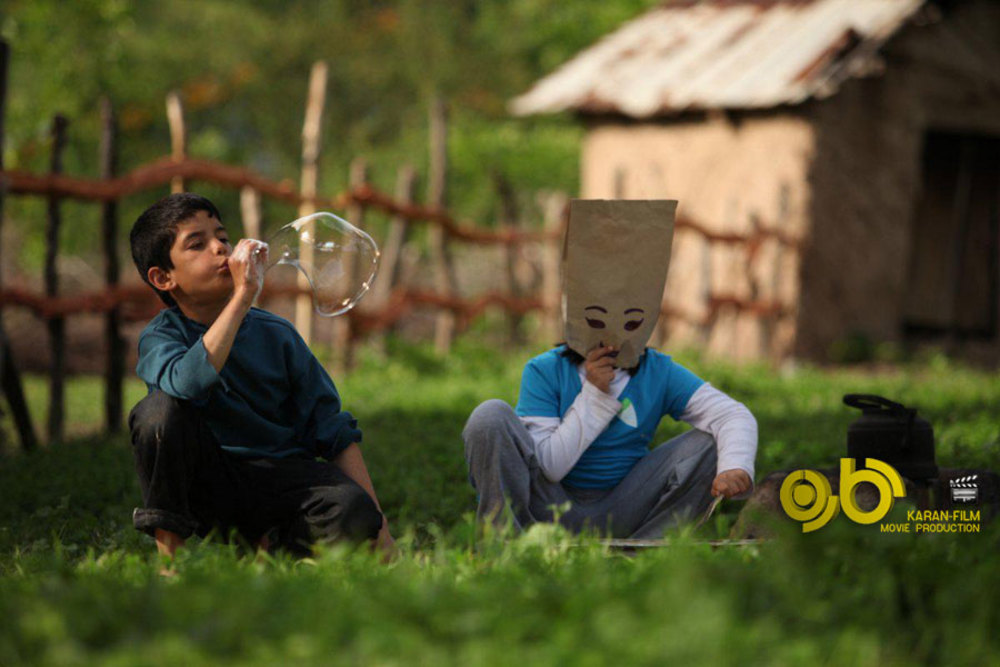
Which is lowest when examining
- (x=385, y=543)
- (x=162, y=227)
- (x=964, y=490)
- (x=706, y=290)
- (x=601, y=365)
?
(x=385, y=543)

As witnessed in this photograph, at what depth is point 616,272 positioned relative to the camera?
13.9 ft

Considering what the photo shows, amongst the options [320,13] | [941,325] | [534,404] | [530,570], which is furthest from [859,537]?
[320,13]

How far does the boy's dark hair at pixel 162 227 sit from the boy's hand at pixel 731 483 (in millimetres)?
1746

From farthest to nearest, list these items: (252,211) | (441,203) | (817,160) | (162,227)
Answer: (817,160) → (441,203) → (252,211) → (162,227)

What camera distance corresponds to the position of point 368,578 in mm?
3291

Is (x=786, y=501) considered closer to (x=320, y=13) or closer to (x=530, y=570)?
(x=530, y=570)

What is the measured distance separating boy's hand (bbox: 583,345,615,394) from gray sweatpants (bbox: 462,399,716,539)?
0.94ft

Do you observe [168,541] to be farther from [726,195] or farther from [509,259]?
[726,195]

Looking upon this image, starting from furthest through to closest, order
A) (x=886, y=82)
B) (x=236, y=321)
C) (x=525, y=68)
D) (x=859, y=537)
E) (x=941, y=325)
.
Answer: (x=525, y=68) → (x=941, y=325) → (x=886, y=82) → (x=236, y=321) → (x=859, y=537)

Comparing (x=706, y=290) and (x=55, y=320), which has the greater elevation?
(x=706, y=290)

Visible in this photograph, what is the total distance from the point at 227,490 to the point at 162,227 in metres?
0.83

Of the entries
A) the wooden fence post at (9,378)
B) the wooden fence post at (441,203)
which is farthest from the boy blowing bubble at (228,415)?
the wooden fence post at (441,203)

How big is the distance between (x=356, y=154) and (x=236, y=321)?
71.6ft

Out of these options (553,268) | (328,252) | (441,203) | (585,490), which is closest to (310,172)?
(441,203)
